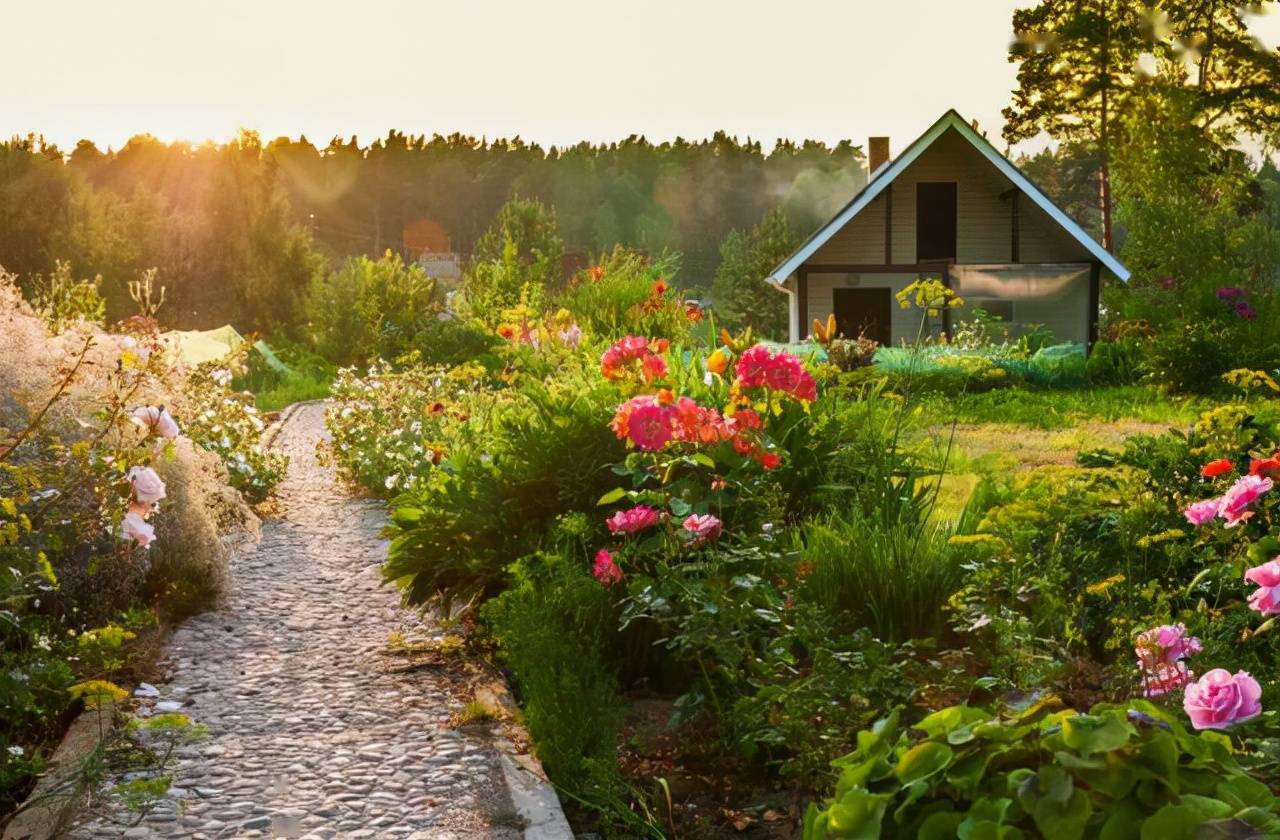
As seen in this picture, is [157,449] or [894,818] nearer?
[894,818]

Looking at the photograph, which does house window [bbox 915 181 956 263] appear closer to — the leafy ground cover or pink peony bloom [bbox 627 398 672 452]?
the leafy ground cover

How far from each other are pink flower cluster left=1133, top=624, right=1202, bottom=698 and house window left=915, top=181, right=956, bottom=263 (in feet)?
72.6

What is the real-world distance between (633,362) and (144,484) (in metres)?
2.11

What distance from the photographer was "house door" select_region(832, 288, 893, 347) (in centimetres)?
2494

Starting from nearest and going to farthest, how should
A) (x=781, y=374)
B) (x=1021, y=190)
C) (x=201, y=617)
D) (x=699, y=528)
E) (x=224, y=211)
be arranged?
(x=699, y=528)
(x=781, y=374)
(x=201, y=617)
(x=1021, y=190)
(x=224, y=211)

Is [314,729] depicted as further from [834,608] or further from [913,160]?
[913,160]

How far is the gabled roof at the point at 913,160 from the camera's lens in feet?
74.6

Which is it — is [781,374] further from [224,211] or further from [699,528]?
[224,211]

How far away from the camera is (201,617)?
7012 mm

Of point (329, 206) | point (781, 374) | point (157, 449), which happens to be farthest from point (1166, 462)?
point (329, 206)

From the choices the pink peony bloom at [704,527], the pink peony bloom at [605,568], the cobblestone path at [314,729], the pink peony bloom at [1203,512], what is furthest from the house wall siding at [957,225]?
the pink peony bloom at [1203,512]

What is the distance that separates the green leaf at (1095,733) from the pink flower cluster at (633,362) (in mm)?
3470

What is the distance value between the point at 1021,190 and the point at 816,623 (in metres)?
21.2

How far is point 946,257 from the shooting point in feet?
81.8
